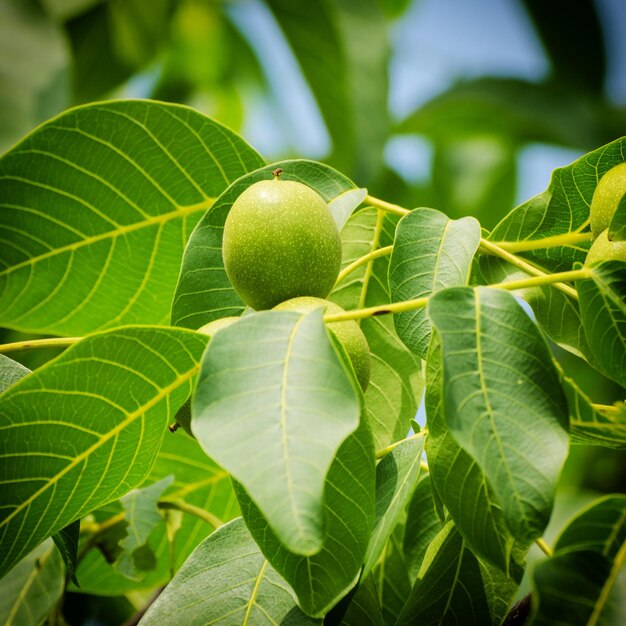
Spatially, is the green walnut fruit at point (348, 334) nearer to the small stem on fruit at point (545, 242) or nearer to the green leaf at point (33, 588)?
the small stem on fruit at point (545, 242)

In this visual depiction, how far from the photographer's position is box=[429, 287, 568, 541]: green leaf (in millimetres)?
764

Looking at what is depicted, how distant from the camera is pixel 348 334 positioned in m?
1.00

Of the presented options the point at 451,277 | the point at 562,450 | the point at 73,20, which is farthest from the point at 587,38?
the point at 562,450

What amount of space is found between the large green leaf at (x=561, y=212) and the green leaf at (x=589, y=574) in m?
0.50

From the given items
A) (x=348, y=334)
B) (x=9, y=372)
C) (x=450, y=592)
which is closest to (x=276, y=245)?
(x=348, y=334)

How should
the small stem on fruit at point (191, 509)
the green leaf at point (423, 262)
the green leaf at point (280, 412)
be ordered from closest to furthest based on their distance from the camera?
the green leaf at point (280, 412)
the green leaf at point (423, 262)
the small stem on fruit at point (191, 509)

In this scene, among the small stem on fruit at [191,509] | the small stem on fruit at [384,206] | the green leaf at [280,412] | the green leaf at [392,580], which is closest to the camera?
the green leaf at [280,412]

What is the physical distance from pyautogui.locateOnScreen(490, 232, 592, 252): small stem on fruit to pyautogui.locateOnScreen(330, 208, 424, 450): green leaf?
0.65 feet

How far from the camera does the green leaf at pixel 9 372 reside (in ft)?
3.67

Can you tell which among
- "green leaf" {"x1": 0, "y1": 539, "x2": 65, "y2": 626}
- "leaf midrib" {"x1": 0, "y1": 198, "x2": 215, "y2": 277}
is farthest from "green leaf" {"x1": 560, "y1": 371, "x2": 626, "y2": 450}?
"green leaf" {"x1": 0, "y1": 539, "x2": 65, "y2": 626}

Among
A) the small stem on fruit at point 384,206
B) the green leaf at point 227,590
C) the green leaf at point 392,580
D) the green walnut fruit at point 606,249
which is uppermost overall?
the small stem on fruit at point 384,206

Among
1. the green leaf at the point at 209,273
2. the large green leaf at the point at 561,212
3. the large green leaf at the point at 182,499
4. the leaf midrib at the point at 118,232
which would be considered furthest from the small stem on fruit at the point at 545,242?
the large green leaf at the point at 182,499

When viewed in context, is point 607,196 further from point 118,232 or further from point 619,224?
point 118,232

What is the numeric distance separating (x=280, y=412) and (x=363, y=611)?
0.46 m
